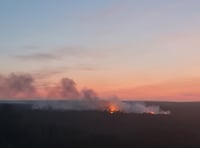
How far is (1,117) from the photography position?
310ft

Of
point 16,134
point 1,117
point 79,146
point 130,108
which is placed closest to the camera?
point 79,146

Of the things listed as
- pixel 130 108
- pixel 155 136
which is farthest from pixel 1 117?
pixel 130 108

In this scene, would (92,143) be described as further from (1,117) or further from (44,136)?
(1,117)

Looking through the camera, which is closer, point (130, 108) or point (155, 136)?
point (155, 136)

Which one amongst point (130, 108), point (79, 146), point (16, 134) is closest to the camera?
point (79, 146)

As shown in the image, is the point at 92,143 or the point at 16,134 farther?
the point at 16,134

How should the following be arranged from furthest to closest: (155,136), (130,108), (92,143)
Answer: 1. (130,108)
2. (155,136)
3. (92,143)

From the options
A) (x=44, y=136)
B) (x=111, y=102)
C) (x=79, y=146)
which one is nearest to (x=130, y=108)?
(x=111, y=102)

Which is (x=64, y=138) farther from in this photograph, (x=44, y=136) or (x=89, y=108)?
(x=89, y=108)

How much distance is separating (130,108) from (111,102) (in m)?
7.65

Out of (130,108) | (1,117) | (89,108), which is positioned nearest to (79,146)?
(1,117)

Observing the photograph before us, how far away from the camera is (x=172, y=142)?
74.7 meters

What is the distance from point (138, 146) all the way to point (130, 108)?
360ft

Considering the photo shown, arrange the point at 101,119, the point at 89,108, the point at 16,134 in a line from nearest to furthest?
1. the point at 16,134
2. the point at 101,119
3. the point at 89,108
